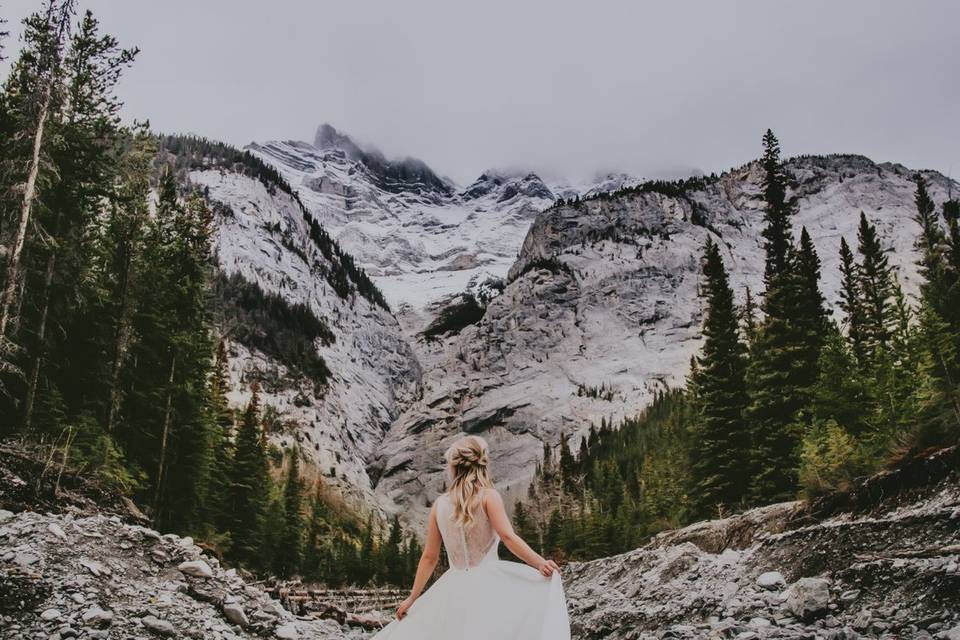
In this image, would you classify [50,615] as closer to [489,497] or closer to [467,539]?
[467,539]

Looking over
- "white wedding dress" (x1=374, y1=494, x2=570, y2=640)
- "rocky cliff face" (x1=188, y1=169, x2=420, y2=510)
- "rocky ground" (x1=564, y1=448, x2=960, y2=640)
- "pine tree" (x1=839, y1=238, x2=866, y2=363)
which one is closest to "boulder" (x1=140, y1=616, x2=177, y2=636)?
"white wedding dress" (x1=374, y1=494, x2=570, y2=640)

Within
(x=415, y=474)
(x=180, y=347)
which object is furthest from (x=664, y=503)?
(x=415, y=474)

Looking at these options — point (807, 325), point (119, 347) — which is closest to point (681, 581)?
point (807, 325)

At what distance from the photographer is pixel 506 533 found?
5.07m

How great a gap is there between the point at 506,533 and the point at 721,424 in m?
29.6

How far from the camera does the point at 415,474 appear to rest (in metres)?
172

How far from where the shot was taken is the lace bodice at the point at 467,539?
5.17 m

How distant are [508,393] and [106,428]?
16661 cm

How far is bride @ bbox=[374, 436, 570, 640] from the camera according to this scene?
4977 millimetres

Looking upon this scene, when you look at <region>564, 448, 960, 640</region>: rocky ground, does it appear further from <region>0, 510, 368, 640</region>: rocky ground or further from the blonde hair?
<region>0, 510, 368, 640</region>: rocky ground

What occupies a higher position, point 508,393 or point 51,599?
point 508,393

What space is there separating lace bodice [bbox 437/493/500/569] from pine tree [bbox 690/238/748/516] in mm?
26881

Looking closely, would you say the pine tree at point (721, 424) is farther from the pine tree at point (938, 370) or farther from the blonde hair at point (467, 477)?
the blonde hair at point (467, 477)

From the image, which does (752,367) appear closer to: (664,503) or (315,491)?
(664,503)
